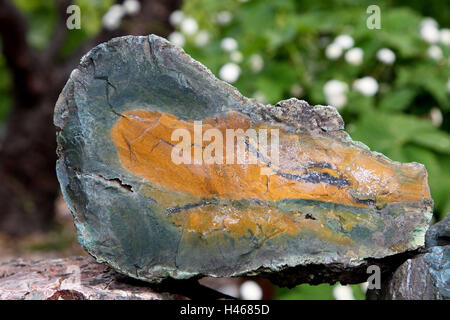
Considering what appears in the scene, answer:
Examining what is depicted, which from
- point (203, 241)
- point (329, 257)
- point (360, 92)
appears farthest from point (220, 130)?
point (360, 92)

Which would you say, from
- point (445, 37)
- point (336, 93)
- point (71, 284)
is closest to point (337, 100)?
point (336, 93)

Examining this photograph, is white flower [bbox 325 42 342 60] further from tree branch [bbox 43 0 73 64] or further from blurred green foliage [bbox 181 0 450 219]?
tree branch [bbox 43 0 73 64]

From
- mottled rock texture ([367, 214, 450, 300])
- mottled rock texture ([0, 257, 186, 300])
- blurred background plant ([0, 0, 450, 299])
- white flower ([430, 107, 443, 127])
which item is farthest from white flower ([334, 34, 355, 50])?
mottled rock texture ([0, 257, 186, 300])

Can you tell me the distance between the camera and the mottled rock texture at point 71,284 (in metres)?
1.16

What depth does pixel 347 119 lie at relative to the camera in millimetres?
2385

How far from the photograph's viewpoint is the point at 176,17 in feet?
9.09

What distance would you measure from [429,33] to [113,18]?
1535mm

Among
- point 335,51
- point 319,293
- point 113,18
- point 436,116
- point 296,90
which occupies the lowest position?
point 319,293

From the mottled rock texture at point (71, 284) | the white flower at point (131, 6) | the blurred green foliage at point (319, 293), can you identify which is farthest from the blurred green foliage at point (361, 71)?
the mottled rock texture at point (71, 284)

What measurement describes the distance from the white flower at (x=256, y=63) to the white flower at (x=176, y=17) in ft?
1.73

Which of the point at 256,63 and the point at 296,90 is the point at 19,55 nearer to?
the point at 256,63

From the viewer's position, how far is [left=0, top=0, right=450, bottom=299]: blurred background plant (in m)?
2.12

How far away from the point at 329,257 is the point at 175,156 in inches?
15.8
